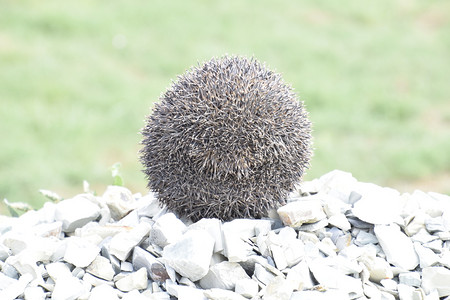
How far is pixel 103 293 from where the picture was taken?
3.43 meters

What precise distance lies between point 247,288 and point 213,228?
43 centimetres

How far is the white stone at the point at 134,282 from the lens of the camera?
11.6 feet

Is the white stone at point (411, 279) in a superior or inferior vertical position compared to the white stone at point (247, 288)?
superior

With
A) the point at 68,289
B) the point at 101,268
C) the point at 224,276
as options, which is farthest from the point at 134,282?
the point at 224,276

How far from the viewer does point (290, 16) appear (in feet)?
40.6

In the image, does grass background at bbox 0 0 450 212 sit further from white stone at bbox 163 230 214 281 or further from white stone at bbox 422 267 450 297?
white stone at bbox 422 267 450 297

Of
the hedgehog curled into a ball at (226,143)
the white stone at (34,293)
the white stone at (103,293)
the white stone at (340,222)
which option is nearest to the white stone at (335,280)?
the white stone at (340,222)

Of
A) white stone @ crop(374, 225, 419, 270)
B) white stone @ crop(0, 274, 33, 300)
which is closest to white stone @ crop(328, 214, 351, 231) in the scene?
white stone @ crop(374, 225, 419, 270)

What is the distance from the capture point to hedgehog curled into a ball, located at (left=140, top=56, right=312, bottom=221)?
3.76m

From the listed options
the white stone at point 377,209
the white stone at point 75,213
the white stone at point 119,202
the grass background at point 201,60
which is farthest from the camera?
the grass background at point 201,60

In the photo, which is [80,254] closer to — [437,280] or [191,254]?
[191,254]

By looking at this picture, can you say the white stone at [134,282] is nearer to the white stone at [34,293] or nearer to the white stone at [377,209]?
the white stone at [34,293]

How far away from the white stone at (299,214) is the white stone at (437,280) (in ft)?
2.37

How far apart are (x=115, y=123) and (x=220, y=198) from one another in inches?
205
